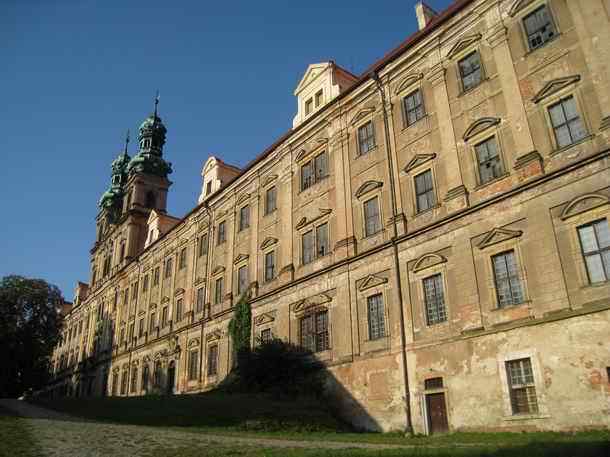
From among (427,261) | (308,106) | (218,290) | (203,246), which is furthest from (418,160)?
(203,246)

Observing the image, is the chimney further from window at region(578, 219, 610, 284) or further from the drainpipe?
window at region(578, 219, 610, 284)

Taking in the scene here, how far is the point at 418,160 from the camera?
21031 mm

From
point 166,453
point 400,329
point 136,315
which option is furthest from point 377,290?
point 136,315

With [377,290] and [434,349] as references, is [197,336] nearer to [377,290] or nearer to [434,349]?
[377,290]

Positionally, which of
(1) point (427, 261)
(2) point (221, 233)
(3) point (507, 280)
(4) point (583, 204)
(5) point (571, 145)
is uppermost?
(2) point (221, 233)

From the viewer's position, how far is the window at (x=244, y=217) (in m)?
32.0

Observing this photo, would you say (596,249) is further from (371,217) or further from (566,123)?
(371,217)

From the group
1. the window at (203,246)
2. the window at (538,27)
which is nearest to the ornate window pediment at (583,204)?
the window at (538,27)

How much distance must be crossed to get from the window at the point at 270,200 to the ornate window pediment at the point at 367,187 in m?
7.38

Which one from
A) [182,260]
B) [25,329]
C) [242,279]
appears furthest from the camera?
[25,329]

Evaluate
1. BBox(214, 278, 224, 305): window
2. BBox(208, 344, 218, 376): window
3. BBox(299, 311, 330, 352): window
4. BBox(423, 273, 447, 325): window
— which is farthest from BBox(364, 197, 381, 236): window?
BBox(208, 344, 218, 376): window

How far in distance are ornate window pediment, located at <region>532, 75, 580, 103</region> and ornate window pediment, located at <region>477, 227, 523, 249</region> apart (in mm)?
4521

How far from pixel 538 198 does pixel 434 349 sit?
20.3 ft

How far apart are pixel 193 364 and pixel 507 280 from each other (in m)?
22.5
